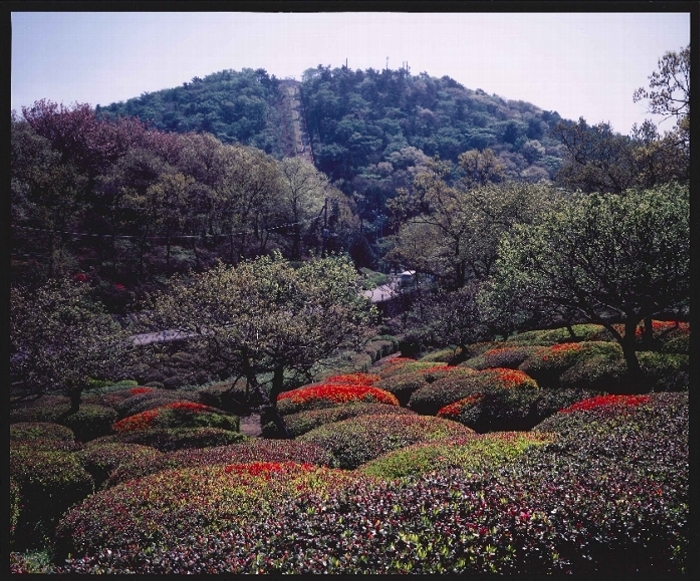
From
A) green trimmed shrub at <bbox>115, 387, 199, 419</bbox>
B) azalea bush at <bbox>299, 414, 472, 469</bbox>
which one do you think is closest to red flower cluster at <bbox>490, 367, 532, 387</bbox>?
azalea bush at <bbox>299, 414, 472, 469</bbox>

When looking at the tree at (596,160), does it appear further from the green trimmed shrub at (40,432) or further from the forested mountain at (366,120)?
the green trimmed shrub at (40,432)

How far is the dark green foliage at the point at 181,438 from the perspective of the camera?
40.1 feet

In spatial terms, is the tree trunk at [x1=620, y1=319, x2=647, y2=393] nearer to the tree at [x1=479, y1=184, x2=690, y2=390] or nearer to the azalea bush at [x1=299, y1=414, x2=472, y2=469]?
the tree at [x1=479, y1=184, x2=690, y2=390]

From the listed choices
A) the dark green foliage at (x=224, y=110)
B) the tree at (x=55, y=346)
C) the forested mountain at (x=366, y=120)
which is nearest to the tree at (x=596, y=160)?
the forested mountain at (x=366, y=120)

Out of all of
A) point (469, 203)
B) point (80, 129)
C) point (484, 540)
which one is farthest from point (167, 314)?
point (80, 129)

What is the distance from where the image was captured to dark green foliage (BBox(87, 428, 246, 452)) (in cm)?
1222

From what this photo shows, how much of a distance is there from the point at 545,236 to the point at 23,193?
1794 centimetres

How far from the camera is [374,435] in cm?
1063

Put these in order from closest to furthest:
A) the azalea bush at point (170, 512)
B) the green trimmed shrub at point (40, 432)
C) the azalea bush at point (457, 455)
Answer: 1. the azalea bush at point (170, 512)
2. the azalea bush at point (457, 455)
3. the green trimmed shrub at point (40, 432)

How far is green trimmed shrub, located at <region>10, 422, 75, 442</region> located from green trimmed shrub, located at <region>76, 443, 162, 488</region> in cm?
346

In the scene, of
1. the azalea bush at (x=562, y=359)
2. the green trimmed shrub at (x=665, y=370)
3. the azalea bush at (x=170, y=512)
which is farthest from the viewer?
the azalea bush at (x=562, y=359)

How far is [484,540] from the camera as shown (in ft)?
16.9

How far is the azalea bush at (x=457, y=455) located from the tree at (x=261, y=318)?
5.68 meters

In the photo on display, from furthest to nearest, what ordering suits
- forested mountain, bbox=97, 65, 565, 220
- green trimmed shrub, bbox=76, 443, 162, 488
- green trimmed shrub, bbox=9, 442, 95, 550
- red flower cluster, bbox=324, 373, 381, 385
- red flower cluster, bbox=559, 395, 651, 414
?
1. forested mountain, bbox=97, 65, 565, 220
2. red flower cluster, bbox=324, 373, 381, 385
3. green trimmed shrub, bbox=76, 443, 162, 488
4. red flower cluster, bbox=559, 395, 651, 414
5. green trimmed shrub, bbox=9, 442, 95, 550
